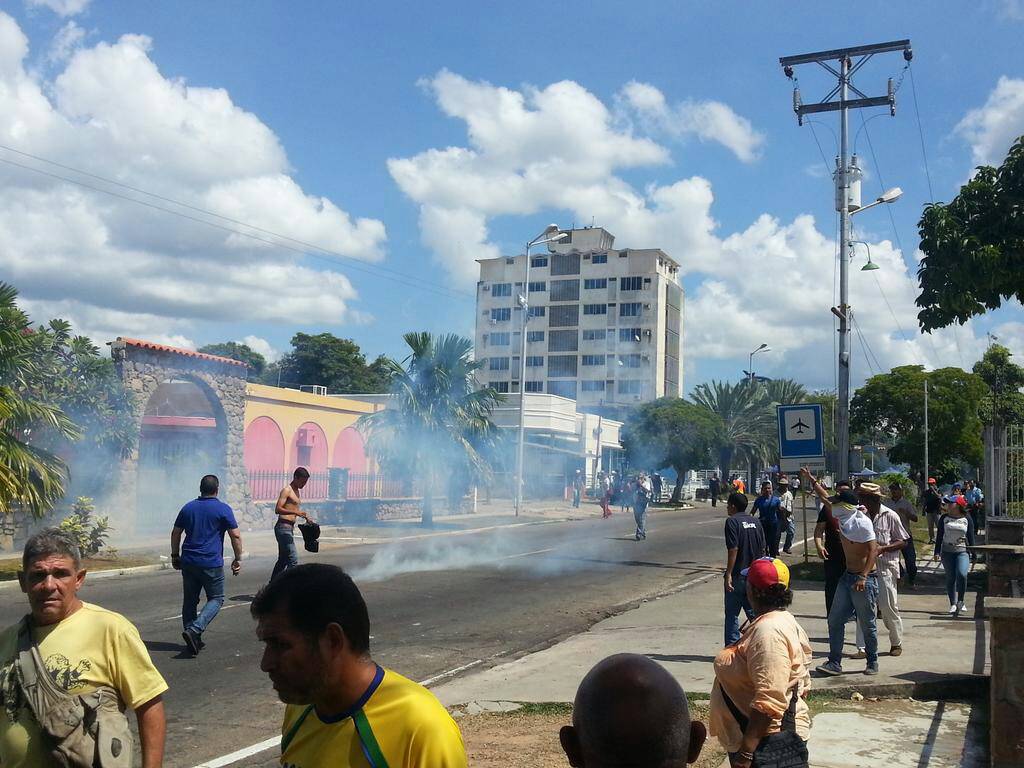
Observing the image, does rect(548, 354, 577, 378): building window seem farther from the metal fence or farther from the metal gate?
the metal gate

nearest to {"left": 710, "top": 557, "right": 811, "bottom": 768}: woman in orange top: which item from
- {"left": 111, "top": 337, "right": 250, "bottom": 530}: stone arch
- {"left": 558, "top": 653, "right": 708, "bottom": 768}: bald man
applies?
{"left": 558, "top": 653, "right": 708, "bottom": 768}: bald man

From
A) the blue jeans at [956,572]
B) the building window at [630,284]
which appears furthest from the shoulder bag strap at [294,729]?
the building window at [630,284]

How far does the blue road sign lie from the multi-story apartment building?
7418cm

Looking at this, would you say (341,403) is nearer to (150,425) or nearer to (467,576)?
(150,425)

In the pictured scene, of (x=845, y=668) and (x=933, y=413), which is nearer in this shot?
(x=845, y=668)

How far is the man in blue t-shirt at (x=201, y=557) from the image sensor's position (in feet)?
28.2

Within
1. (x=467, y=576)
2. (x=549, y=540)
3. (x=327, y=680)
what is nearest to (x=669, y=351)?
(x=549, y=540)

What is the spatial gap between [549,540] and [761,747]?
19418mm

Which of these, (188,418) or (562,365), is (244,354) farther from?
(188,418)

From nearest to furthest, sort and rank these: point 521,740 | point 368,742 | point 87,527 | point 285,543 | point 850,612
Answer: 1. point 368,742
2. point 521,740
3. point 850,612
4. point 285,543
5. point 87,527

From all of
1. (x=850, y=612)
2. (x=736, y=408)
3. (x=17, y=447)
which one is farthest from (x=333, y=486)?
(x=736, y=408)

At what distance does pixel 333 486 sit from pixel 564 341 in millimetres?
67543

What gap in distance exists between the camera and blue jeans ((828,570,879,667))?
8031 millimetres

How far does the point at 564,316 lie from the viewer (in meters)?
94.1
